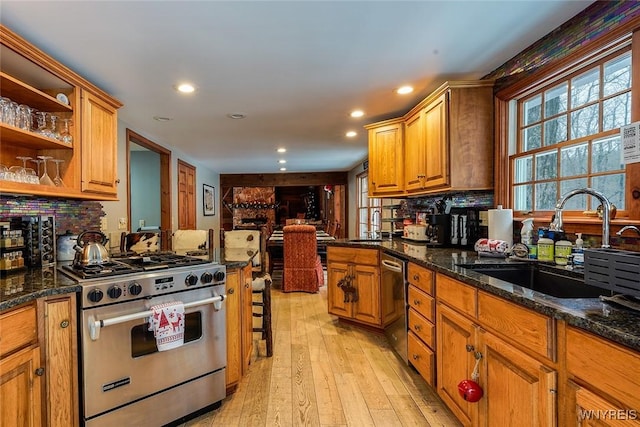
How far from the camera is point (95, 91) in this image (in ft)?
7.16

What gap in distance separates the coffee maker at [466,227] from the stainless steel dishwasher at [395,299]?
1.89 ft

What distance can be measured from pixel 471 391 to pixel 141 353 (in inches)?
65.1

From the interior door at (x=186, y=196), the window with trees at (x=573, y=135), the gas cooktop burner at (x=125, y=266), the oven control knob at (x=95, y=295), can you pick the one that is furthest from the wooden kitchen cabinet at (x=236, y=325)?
the interior door at (x=186, y=196)

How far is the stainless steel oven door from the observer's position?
1537mm

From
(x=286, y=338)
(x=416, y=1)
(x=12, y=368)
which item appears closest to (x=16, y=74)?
(x=12, y=368)

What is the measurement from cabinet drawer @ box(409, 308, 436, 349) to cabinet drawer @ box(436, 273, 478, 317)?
0.85 feet

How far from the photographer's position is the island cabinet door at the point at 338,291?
125 inches

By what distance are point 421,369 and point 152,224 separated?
179 inches

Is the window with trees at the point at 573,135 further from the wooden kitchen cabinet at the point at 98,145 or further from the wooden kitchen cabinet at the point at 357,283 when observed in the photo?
the wooden kitchen cabinet at the point at 98,145

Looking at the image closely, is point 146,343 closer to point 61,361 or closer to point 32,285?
point 61,361

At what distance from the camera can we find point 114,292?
1562 millimetres

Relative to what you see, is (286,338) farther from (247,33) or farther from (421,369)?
(247,33)

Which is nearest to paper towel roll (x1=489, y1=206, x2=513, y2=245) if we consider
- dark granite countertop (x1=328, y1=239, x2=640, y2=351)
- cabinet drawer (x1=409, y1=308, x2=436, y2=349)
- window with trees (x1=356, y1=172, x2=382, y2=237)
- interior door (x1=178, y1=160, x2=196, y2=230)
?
dark granite countertop (x1=328, y1=239, x2=640, y2=351)

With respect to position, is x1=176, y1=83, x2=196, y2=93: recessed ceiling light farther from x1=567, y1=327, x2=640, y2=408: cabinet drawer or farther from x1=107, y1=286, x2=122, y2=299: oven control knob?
x1=567, y1=327, x2=640, y2=408: cabinet drawer
